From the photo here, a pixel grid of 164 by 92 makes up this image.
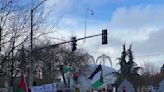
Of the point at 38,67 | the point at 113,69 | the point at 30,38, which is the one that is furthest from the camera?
the point at 113,69

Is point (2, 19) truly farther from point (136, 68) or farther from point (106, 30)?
point (136, 68)

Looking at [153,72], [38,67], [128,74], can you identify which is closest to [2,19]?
[38,67]

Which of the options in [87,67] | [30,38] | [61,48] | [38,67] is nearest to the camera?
[30,38]

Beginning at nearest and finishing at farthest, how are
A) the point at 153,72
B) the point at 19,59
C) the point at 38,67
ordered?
the point at 19,59 < the point at 38,67 < the point at 153,72

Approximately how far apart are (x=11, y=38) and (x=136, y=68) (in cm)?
7066

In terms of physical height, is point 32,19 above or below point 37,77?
above

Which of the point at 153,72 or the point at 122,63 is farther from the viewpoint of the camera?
the point at 153,72

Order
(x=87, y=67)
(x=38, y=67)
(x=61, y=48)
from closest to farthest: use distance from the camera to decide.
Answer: (x=38, y=67) → (x=61, y=48) → (x=87, y=67)

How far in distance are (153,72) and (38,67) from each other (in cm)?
6598

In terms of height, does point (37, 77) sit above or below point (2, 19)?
below

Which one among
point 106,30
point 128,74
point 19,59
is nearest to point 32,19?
point 106,30

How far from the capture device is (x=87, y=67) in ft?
282

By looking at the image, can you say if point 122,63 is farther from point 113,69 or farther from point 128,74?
point 113,69

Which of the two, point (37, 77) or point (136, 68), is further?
point (136, 68)
